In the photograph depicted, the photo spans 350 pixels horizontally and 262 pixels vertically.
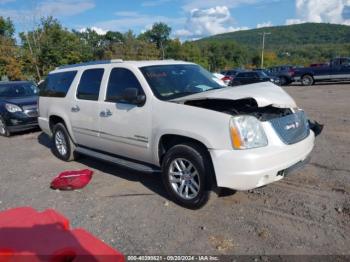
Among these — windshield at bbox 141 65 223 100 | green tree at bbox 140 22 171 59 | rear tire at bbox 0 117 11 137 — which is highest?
green tree at bbox 140 22 171 59

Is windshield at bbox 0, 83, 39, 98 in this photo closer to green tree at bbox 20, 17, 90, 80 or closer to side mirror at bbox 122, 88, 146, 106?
side mirror at bbox 122, 88, 146, 106

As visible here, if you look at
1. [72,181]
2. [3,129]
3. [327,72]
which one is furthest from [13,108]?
[327,72]

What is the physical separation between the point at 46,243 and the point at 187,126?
2074mm

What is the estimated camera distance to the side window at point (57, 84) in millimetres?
6504

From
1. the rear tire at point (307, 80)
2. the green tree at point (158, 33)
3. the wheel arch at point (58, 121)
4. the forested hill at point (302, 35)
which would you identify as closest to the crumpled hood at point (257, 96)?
the wheel arch at point (58, 121)

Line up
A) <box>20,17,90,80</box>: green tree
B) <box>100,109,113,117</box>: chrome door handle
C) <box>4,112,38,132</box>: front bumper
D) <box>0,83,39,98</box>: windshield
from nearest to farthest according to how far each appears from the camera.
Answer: <box>100,109,113,117</box>: chrome door handle < <box>4,112,38,132</box>: front bumper < <box>0,83,39,98</box>: windshield < <box>20,17,90,80</box>: green tree

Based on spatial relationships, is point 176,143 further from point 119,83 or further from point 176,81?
point 119,83

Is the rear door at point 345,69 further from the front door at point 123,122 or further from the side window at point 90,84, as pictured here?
the front door at point 123,122

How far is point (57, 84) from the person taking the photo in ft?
22.6

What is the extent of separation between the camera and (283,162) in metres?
4.04

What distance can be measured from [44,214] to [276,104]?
2812 mm

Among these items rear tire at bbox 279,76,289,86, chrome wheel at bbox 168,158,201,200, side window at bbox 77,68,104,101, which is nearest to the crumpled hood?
chrome wheel at bbox 168,158,201,200

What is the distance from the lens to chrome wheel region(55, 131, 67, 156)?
682 cm

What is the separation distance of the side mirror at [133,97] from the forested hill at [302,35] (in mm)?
111867
